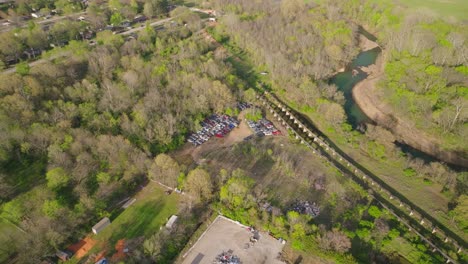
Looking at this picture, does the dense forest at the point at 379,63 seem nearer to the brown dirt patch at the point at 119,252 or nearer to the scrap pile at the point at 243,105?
the scrap pile at the point at 243,105

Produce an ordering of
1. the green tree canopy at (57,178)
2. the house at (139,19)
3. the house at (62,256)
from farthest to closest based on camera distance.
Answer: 1. the house at (139,19)
2. the green tree canopy at (57,178)
3. the house at (62,256)

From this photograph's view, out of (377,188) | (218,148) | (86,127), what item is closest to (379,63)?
(377,188)

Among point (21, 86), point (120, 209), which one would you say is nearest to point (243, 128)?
point (120, 209)

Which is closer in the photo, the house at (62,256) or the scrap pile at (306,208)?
the house at (62,256)

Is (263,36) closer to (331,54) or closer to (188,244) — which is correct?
(331,54)

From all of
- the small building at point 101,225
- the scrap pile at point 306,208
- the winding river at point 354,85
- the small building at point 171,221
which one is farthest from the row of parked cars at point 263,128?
the small building at point 101,225

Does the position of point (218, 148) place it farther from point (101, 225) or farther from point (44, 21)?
point (44, 21)
